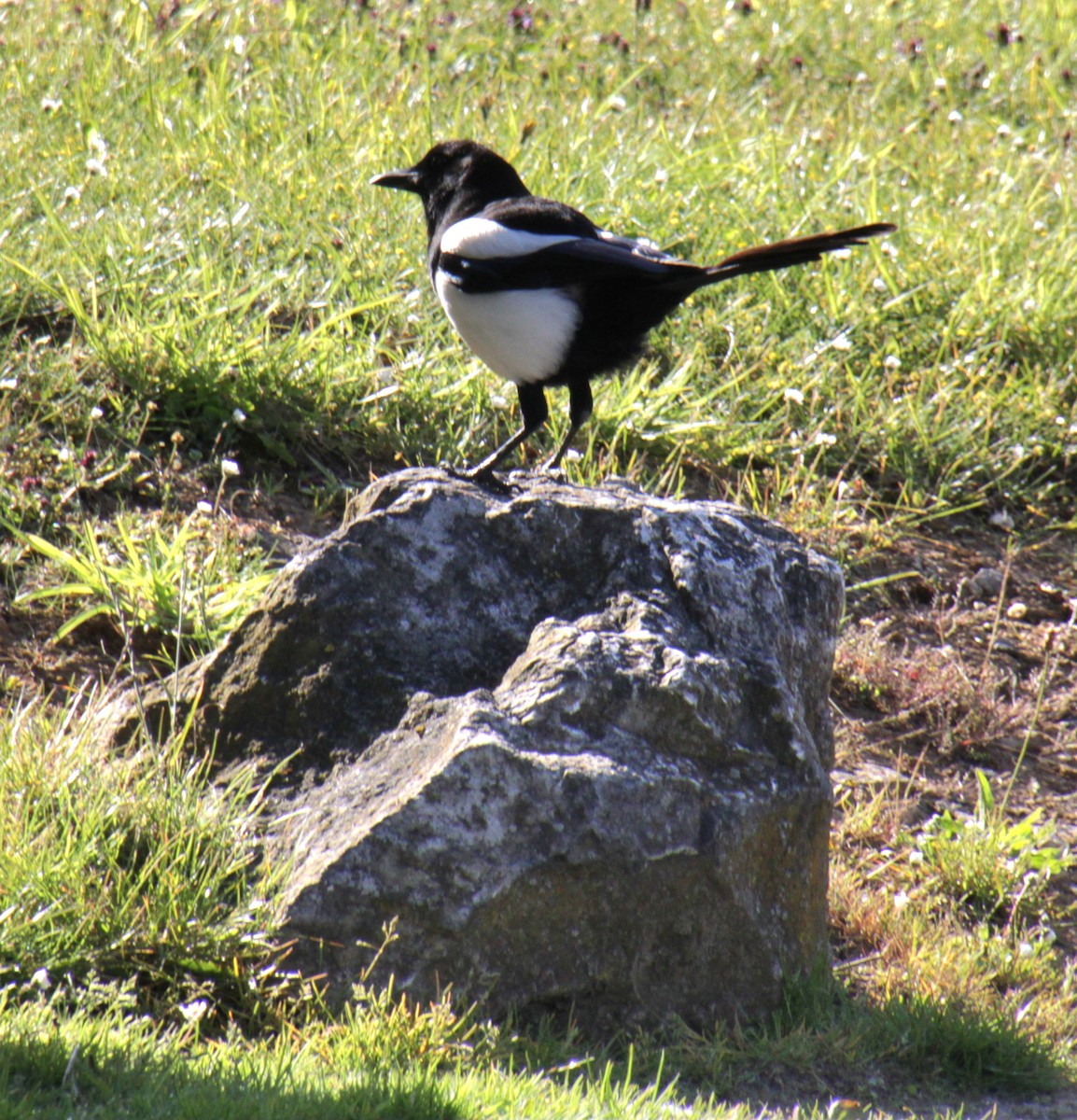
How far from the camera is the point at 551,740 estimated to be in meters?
2.70

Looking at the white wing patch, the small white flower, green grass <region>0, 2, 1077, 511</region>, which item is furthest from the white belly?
the small white flower

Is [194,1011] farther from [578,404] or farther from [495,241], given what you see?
[495,241]

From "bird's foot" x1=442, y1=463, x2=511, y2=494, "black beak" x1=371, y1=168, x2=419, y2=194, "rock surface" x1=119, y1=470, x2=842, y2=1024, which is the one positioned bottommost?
"rock surface" x1=119, y1=470, x2=842, y2=1024

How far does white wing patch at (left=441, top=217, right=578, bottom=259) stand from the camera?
12.7 feet

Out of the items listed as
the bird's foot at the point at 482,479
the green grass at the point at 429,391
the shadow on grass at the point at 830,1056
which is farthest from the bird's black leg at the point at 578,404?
the shadow on grass at the point at 830,1056

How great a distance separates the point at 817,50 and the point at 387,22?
112 inches

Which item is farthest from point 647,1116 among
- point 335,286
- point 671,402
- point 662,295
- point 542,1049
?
point 335,286

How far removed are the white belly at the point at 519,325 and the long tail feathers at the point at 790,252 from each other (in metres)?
0.49

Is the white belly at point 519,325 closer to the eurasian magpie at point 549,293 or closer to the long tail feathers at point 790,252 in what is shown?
the eurasian magpie at point 549,293

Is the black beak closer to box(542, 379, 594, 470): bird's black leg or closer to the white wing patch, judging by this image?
the white wing patch

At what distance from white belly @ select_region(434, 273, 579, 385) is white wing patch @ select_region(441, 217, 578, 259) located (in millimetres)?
109

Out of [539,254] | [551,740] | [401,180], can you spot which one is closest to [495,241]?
[539,254]

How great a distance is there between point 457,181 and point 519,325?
780 mm

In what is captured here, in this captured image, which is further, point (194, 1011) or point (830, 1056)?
point (830, 1056)
